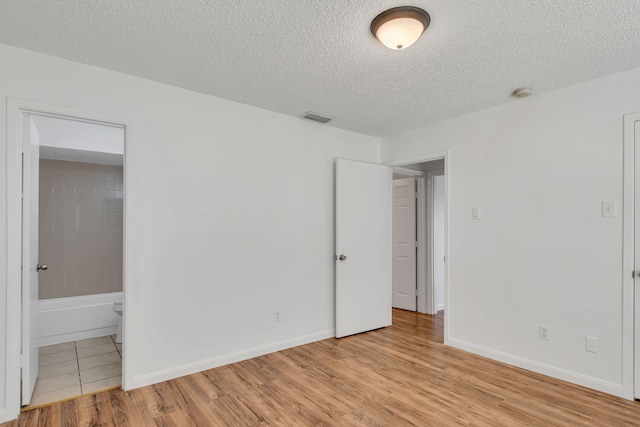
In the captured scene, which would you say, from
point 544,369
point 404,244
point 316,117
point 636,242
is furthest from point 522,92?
point 404,244

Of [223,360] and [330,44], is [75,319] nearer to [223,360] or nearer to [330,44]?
[223,360]

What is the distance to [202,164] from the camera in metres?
3.01

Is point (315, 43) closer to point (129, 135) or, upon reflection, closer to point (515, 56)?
point (515, 56)

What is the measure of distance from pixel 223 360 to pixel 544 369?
2.81 metres

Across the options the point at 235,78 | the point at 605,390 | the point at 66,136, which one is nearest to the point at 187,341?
the point at 235,78

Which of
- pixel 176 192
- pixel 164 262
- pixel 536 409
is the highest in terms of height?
pixel 176 192

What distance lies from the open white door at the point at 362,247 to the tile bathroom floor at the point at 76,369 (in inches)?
89.2

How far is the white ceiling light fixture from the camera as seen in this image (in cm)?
181

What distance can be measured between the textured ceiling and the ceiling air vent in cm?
43

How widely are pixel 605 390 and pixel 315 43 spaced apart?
10.8 feet

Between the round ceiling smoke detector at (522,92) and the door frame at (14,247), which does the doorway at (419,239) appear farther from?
the door frame at (14,247)

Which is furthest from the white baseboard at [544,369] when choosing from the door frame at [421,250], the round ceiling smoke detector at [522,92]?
the round ceiling smoke detector at [522,92]

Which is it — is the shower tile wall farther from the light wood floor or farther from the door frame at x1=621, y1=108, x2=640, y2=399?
the door frame at x1=621, y1=108, x2=640, y2=399

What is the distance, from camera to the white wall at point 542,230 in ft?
8.53
